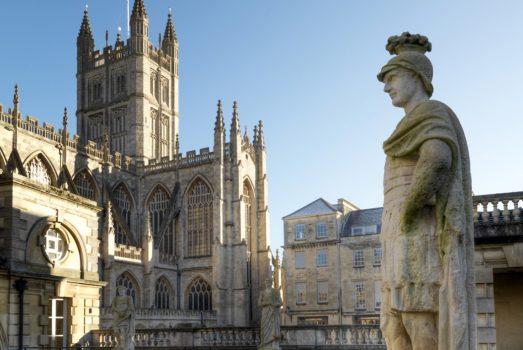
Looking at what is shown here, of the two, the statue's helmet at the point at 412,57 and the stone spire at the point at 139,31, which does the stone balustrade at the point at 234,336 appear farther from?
the stone spire at the point at 139,31

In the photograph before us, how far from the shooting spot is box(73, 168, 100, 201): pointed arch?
44.6 m

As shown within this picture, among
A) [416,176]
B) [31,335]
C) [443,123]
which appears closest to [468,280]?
[416,176]

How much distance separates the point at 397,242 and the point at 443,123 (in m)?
0.71

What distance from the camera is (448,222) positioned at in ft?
11.4

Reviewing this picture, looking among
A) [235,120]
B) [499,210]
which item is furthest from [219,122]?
[499,210]

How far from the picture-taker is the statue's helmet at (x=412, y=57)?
3.81m

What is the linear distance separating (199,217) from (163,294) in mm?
6671

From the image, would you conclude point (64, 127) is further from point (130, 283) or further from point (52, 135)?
point (130, 283)

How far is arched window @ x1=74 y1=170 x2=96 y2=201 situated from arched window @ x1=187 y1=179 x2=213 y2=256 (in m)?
7.71

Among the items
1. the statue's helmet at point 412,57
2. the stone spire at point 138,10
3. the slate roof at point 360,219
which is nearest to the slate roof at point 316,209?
the slate roof at point 360,219

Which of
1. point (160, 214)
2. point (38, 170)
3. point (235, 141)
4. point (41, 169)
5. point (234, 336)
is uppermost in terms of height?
point (235, 141)

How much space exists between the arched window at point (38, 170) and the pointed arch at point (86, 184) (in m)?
2.86

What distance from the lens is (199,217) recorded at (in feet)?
161

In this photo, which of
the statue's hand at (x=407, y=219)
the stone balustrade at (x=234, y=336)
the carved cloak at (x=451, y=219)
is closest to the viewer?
the carved cloak at (x=451, y=219)
